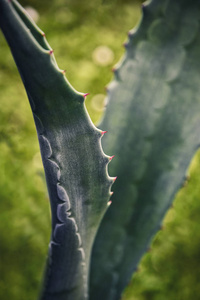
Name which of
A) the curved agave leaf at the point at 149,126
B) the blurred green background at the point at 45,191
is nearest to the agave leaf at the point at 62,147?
the curved agave leaf at the point at 149,126

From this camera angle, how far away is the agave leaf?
0.42m

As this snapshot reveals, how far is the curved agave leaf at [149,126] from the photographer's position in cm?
70

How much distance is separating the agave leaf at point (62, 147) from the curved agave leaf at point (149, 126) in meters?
0.17

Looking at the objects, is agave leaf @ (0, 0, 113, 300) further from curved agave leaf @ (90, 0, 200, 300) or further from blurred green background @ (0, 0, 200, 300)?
blurred green background @ (0, 0, 200, 300)

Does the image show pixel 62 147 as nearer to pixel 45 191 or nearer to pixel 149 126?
pixel 149 126

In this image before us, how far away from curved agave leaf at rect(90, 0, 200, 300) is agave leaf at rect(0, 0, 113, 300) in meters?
0.17

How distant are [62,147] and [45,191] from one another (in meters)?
0.45

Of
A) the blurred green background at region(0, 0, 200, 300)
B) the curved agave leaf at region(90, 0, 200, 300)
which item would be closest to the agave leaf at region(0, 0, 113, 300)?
the curved agave leaf at region(90, 0, 200, 300)

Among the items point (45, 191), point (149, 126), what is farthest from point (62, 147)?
point (45, 191)

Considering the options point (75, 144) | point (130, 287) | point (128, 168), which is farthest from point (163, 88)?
point (130, 287)

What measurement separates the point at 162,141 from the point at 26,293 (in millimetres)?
802

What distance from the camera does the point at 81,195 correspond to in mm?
545

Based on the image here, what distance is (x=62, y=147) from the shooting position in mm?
494

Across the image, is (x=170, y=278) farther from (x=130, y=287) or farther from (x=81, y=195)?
(x=81, y=195)
